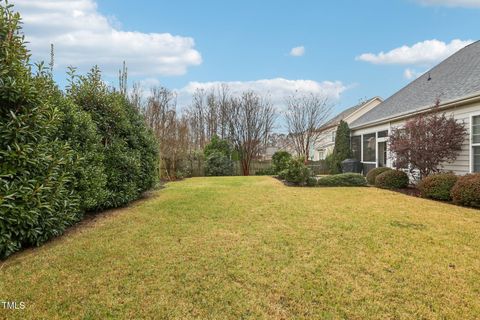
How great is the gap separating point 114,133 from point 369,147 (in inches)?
495

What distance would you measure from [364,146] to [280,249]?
43.0 ft

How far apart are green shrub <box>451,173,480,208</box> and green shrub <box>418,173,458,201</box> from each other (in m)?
0.33

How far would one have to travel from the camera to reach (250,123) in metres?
20.1

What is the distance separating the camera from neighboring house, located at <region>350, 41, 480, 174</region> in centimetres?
778

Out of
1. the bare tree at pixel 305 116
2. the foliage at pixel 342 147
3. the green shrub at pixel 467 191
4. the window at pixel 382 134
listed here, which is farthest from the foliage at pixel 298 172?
the bare tree at pixel 305 116

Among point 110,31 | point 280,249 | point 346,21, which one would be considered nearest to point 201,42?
point 110,31

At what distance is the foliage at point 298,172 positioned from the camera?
1068cm

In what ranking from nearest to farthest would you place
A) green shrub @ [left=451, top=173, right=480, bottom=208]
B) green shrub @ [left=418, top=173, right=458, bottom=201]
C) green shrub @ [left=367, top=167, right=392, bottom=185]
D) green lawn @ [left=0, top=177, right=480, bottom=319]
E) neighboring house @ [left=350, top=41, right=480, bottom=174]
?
green lawn @ [left=0, top=177, right=480, bottom=319] < green shrub @ [left=451, top=173, right=480, bottom=208] < green shrub @ [left=418, top=173, right=458, bottom=201] < neighboring house @ [left=350, top=41, right=480, bottom=174] < green shrub @ [left=367, top=167, right=392, bottom=185]

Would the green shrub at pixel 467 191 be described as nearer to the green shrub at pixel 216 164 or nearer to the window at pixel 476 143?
the window at pixel 476 143

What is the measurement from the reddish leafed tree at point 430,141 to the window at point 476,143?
236 mm

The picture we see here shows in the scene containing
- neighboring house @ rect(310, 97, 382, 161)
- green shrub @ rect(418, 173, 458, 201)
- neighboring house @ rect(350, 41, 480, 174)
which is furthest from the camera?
neighboring house @ rect(310, 97, 382, 161)

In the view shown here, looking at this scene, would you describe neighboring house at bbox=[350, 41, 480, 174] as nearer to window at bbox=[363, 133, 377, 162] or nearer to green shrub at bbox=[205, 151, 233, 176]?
window at bbox=[363, 133, 377, 162]

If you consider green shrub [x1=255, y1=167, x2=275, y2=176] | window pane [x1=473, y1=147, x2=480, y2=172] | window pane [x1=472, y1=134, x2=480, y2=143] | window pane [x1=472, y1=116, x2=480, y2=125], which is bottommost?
green shrub [x1=255, y1=167, x2=275, y2=176]

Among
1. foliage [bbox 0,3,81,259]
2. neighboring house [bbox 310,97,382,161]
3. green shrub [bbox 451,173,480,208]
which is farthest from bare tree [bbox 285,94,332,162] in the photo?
foliage [bbox 0,3,81,259]
